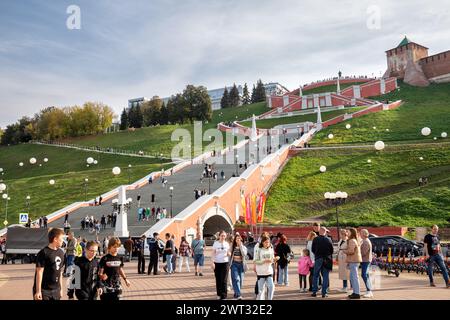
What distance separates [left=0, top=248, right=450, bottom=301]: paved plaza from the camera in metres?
9.54

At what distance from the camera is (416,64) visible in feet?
266

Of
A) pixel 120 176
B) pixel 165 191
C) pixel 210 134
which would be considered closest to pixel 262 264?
pixel 165 191

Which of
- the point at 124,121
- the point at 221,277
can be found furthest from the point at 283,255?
the point at 124,121

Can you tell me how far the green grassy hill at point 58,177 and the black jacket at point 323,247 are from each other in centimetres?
3034

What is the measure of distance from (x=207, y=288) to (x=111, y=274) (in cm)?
509

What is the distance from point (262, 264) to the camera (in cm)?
787

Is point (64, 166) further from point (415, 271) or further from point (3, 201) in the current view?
point (415, 271)

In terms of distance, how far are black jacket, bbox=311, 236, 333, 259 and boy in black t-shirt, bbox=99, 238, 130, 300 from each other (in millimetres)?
4394

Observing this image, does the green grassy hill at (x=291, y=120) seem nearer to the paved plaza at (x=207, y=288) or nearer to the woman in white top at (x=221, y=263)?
the paved plaza at (x=207, y=288)

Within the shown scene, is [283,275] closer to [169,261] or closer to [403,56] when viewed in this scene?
[169,261]

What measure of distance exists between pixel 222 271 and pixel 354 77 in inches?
3409

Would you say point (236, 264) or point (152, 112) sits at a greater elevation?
point (152, 112)

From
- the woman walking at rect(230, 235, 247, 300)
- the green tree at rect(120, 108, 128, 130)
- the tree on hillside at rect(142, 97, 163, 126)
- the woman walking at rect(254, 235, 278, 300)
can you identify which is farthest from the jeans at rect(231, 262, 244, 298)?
the green tree at rect(120, 108, 128, 130)

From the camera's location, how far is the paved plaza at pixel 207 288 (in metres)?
9.54
